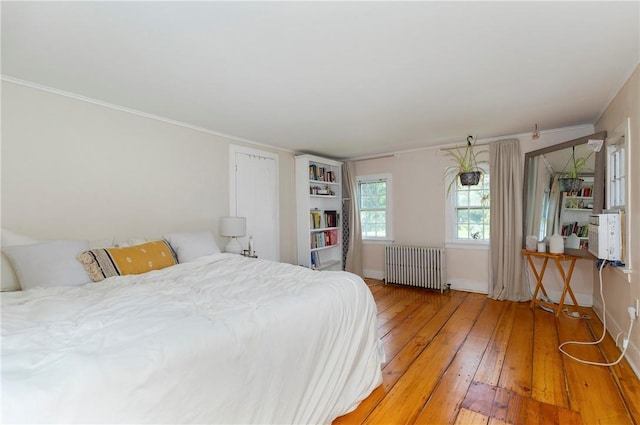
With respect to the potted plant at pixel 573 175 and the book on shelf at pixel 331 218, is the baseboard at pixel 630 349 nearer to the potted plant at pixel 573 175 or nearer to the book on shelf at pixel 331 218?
the potted plant at pixel 573 175

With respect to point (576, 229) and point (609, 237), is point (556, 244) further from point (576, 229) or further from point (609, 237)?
point (609, 237)

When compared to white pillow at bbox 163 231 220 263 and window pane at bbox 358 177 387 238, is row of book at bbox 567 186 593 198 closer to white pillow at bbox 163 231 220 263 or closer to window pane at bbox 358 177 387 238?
window pane at bbox 358 177 387 238

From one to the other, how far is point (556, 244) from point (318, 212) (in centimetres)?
314

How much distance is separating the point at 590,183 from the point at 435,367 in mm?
2483

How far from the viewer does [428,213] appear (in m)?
4.62

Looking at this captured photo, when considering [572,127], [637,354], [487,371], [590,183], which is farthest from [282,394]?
[572,127]

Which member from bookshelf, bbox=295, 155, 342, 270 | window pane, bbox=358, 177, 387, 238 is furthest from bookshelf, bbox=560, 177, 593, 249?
bookshelf, bbox=295, 155, 342, 270

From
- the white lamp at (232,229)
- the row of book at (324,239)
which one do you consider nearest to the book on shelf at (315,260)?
the row of book at (324,239)

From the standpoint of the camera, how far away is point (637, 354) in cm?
208

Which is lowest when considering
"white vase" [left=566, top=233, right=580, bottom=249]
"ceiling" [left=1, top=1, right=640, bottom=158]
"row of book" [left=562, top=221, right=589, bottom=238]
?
"white vase" [left=566, top=233, right=580, bottom=249]

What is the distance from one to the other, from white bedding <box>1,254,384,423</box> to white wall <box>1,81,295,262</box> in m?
0.88

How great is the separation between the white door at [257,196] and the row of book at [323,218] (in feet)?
2.07

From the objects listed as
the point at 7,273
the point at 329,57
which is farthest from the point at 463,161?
the point at 7,273

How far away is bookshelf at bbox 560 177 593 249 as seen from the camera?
297 cm
